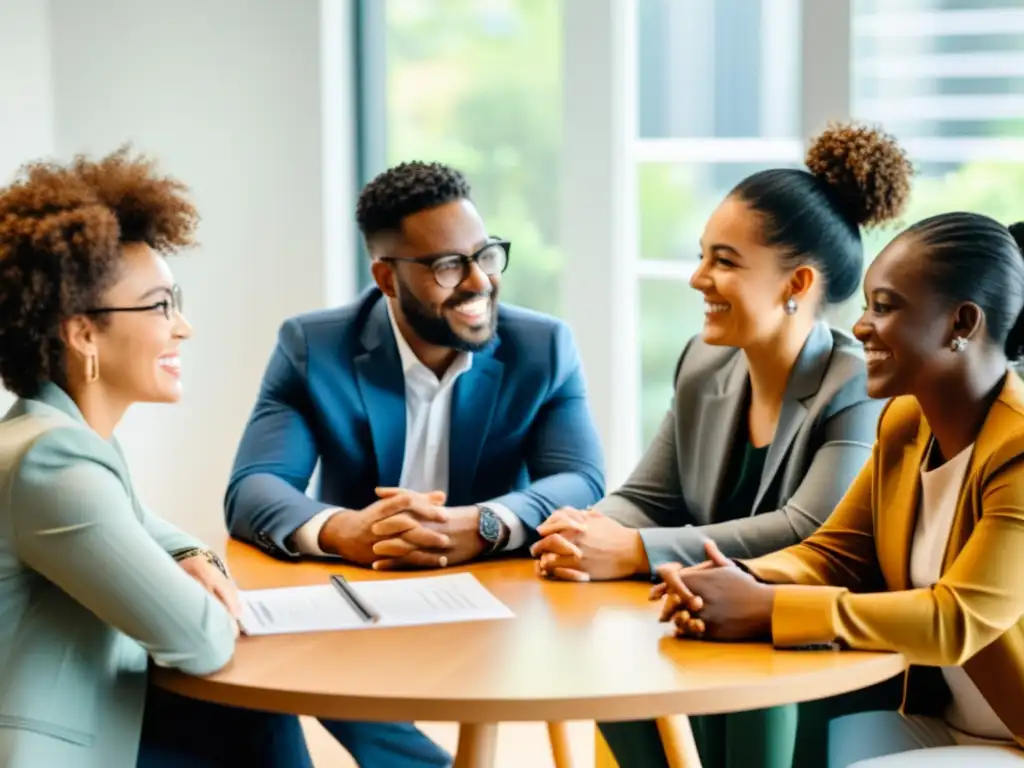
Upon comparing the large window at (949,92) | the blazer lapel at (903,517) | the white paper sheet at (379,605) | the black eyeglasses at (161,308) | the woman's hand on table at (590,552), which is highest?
the large window at (949,92)

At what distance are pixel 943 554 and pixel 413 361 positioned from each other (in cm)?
117

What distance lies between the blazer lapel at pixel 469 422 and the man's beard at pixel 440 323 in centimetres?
5

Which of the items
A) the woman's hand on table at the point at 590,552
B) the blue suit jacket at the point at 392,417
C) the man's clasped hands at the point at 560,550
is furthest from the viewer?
the blue suit jacket at the point at 392,417

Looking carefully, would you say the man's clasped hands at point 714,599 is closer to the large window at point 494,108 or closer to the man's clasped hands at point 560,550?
the man's clasped hands at point 560,550

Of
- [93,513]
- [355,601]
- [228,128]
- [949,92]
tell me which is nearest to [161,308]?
[93,513]

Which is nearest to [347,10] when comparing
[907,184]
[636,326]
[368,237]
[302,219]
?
[302,219]

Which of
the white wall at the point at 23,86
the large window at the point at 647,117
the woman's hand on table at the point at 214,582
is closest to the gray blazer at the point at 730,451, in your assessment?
the woman's hand on table at the point at 214,582

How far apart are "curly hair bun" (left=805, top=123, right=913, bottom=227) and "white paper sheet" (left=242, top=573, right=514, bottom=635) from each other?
0.89 m

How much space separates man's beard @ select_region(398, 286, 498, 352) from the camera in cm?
290

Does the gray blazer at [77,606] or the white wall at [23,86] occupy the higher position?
the white wall at [23,86]

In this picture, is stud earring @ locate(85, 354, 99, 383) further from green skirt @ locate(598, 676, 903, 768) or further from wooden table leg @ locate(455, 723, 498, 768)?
green skirt @ locate(598, 676, 903, 768)

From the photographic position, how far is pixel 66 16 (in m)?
4.78

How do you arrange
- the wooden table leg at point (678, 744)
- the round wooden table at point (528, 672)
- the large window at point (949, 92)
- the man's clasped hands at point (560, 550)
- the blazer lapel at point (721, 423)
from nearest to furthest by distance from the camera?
the round wooden table at point (528, 672), the man's clasped hands at point (560, 550), the wooden table leg at point (678, 744), the blazer lapel at point (721, 423), the large window at point (949, 92)

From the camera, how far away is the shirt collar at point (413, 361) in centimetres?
294
